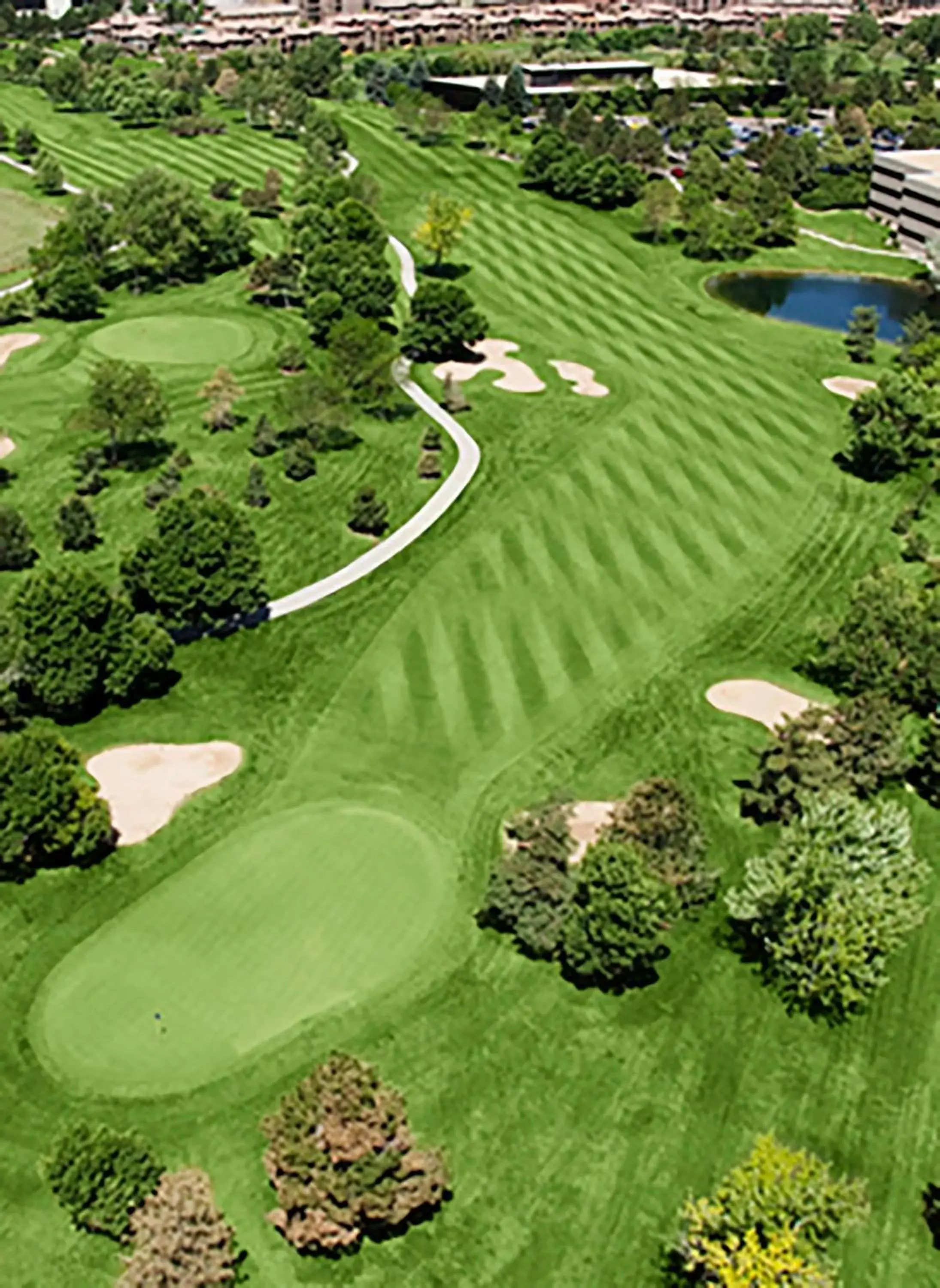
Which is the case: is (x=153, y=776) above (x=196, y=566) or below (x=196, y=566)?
below

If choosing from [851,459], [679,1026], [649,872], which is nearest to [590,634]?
[649,872]

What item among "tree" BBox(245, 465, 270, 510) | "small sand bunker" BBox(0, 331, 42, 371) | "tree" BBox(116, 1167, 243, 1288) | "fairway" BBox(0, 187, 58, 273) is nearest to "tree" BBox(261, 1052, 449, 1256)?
"tree" BBox(116, 1167, 243, 1288)

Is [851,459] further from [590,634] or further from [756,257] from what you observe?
[756,257]

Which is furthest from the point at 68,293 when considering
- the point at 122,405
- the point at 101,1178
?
the point at 101,1178

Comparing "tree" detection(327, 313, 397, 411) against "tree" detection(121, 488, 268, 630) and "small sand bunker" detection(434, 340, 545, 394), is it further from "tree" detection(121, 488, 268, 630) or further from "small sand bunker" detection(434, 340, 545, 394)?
"tree" detection(121, 488, 268, 630)

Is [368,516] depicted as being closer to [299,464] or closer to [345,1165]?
[299,464]

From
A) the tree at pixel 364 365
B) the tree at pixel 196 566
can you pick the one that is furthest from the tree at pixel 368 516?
the tree at pixel 364 365
